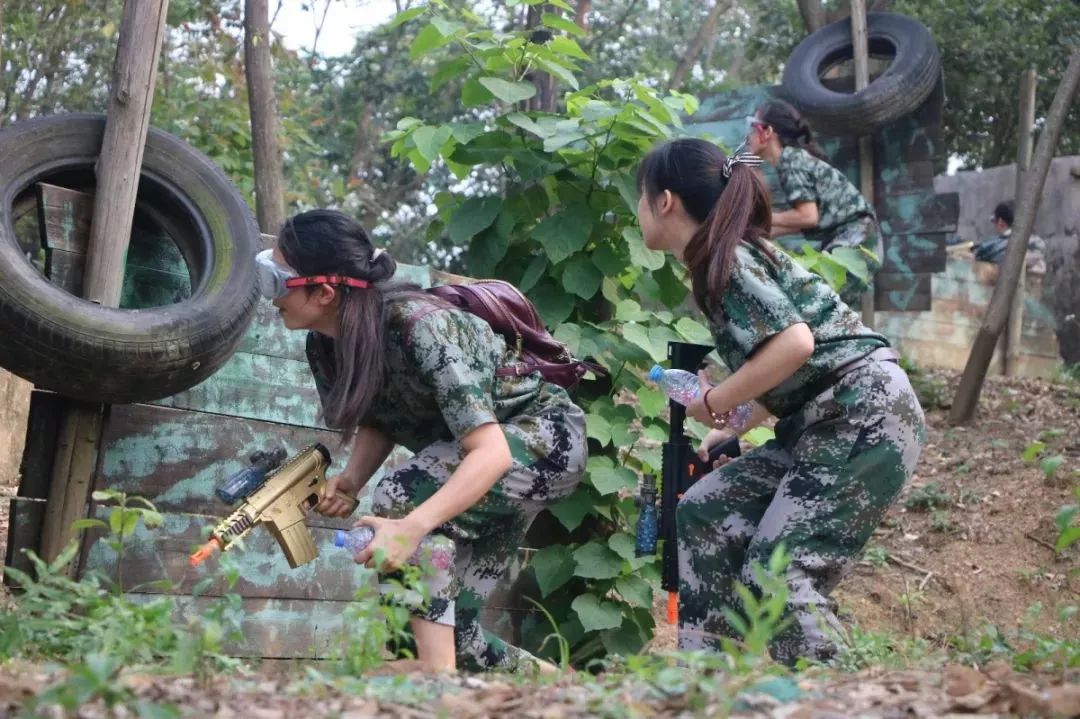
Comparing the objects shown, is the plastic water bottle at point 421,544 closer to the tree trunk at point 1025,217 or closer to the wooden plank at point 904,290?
the tree trunk at point 1025,217

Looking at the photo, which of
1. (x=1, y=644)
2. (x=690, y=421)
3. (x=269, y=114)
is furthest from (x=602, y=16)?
(x=1, y=644)

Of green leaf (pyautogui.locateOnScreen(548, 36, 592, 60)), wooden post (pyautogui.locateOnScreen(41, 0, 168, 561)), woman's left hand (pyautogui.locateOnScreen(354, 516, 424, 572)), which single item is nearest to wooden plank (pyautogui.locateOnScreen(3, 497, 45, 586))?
wooden post (pyautogui.locateOnScreen(41, 0, 168, 561))

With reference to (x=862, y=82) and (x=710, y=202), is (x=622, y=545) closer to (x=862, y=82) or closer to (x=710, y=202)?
(x=710, y=202)

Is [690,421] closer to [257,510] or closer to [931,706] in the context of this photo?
[257,510]

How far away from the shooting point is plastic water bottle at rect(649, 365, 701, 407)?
3977 millimetres

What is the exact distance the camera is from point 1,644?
10.4ft

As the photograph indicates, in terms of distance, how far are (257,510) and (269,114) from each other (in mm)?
4363

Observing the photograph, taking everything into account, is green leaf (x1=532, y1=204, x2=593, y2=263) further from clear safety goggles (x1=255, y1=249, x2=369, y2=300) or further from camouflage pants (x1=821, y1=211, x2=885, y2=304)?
camouflage pants (x1=821, y1=211, x2=885, y2=304)

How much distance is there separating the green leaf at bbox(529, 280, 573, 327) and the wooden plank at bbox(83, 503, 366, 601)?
1141 mm

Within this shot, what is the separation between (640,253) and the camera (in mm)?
5410

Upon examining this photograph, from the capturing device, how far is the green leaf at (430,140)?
538cm

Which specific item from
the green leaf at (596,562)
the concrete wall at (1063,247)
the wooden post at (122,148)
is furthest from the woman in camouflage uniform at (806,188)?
the concrete wall at (1063,247)

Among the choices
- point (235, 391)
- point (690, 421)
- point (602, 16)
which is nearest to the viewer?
point (235, 391)

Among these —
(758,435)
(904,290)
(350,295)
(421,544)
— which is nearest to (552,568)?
(758,435)
